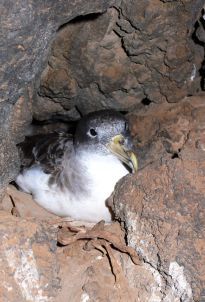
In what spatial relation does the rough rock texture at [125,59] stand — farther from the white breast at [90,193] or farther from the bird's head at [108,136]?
the white breast at [90,193]

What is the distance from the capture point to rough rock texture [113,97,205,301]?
2.50 m

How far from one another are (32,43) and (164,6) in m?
1.36

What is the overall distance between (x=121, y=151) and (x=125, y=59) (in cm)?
85

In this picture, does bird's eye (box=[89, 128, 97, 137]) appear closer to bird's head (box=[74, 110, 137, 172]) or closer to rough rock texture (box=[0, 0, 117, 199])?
bird's head (box=[74, 110, 137, 172])

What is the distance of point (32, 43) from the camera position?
2521 millimetres

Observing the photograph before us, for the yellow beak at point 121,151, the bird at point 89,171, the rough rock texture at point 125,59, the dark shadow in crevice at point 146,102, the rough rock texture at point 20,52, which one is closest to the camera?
the rough rock texture at point 20,52

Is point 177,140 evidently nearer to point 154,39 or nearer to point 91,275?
point 154,39

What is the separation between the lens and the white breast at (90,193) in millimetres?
3873

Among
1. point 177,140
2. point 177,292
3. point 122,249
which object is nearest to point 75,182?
point 177,140

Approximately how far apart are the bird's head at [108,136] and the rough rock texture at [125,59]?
17.6 inches

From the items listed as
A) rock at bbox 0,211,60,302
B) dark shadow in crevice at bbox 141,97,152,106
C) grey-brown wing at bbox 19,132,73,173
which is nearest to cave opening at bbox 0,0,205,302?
rock at bbox 0,211,60,302

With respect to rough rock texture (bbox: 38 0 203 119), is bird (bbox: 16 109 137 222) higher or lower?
lower

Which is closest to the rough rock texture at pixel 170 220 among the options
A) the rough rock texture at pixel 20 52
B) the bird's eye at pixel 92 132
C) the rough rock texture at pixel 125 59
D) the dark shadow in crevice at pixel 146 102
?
the rough rock texture at pixel 20 52

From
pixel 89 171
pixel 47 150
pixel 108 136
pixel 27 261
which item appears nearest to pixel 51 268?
pixel 27 261
